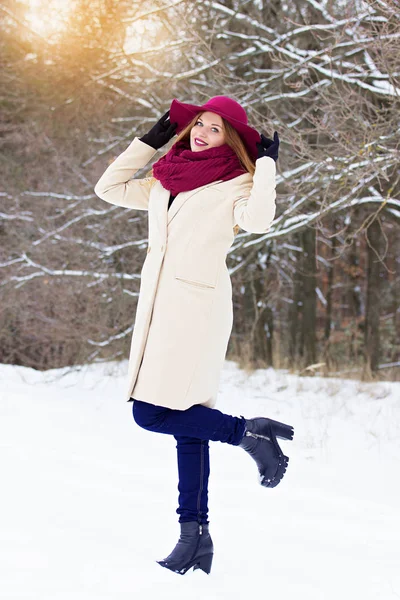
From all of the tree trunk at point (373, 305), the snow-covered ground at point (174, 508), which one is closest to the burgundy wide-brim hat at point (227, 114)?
the snow-covered ground at point (174, 508)

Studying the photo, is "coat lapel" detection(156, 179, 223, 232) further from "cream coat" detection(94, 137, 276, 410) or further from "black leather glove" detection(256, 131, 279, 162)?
"black leather glove" detection(256, 131, 279, 162)

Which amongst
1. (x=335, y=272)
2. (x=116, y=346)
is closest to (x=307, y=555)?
(x=116, y=346)

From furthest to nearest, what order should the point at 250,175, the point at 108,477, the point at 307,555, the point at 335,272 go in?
the point at 335,272 → the point at 108,477 → the point at 307,555 → the point at 250,175

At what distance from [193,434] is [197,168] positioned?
990 mm

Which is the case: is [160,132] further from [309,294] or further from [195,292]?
[309,294]

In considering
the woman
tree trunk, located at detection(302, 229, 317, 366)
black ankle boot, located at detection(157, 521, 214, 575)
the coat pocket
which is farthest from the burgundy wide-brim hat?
tree trunk, located at detection(302, 229, 317, 366)

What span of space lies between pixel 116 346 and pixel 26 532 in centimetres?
639

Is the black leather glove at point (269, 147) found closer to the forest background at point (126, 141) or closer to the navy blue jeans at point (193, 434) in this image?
the navy blue jeans at point (193, 434)

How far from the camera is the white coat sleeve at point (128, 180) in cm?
290

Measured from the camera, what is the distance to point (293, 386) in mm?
8023

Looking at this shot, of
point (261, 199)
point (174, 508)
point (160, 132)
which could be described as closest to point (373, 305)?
point (174, 508)

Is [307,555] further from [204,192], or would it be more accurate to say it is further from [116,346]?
[116,346]

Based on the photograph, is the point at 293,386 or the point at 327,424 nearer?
the point at 327,424

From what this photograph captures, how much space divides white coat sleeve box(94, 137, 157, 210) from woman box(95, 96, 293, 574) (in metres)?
0.16
